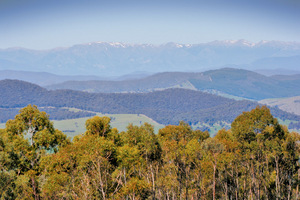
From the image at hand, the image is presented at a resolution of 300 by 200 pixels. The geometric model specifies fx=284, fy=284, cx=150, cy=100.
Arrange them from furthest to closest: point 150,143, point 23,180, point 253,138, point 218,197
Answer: point 218,197 < point 253,138 < point 150,143 < point 23,180

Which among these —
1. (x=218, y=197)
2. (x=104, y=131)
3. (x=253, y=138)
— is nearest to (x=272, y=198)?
(x=218, y=197)

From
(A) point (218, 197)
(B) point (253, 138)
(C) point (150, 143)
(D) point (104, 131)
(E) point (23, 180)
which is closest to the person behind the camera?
(E) point (23, 180)

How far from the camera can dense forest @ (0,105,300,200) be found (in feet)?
88.2

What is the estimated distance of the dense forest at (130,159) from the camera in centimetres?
2689

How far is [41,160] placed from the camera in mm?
30703

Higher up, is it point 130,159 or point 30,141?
point 30,141

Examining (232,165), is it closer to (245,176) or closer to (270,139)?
(245,176)

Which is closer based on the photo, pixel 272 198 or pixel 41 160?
pixel 41 160

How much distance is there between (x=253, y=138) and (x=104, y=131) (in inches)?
861

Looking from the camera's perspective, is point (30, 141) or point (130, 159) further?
point (30, 141)

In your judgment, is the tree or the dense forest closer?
the dense forest

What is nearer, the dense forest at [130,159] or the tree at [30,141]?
the dense forest at [130,159]

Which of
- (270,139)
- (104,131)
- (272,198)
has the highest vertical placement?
(104,131)

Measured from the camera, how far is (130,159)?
30.4 m
